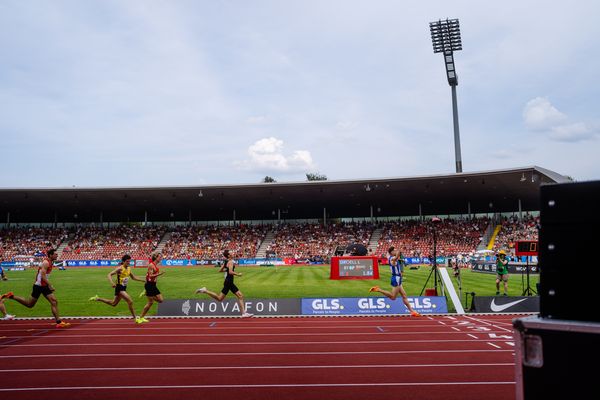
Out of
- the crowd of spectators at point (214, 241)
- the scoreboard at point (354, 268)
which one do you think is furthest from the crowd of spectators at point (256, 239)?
the scoreboard at point (354, 268)

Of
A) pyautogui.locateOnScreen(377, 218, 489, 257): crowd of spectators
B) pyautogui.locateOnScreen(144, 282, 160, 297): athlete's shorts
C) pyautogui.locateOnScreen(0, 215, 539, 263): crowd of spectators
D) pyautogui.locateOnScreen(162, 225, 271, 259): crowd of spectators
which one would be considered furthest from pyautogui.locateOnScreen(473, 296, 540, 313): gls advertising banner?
pyautogui.locateOnScreen(162, 225, 271, 259): crowd of spectators

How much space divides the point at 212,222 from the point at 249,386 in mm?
67218

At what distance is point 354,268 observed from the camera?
94.9 feet

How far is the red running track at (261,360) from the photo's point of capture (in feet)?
21.9

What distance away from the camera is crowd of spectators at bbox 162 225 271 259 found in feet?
185

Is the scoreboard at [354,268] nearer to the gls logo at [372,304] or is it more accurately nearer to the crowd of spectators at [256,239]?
the gls logo at [372,304]

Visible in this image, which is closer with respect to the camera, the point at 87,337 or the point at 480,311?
the point at 87,337

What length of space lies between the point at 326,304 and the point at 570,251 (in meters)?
12.4

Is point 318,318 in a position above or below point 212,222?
below

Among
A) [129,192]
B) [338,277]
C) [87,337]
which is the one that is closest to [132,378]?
[87,337]

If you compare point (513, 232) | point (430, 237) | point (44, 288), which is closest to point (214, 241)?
point (430, 237)

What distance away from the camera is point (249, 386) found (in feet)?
22.6

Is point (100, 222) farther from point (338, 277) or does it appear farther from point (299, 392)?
point (299, 392)

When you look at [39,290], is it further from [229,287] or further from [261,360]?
[261,360]
